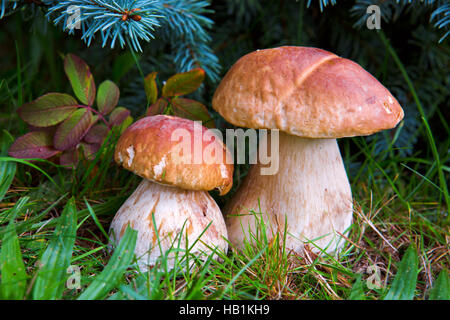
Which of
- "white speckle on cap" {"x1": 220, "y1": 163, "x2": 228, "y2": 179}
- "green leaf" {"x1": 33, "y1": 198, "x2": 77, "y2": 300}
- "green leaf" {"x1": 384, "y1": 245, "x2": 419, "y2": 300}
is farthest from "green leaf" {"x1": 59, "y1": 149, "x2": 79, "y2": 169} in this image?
"green leaf" {"x1": 384, "y1": 245, "x2": 419, "y2": 300}

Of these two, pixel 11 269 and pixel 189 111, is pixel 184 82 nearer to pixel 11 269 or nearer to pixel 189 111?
pixel 189 111

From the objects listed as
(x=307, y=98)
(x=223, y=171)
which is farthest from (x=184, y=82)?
(x=307, y=98)

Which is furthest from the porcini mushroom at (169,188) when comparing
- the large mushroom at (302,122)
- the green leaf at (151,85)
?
the green leaf at (151,85)

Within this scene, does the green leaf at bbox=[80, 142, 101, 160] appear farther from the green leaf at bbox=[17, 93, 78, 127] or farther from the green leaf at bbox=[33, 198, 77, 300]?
the green leaf at bbox=[33, 198, 77, 300]
